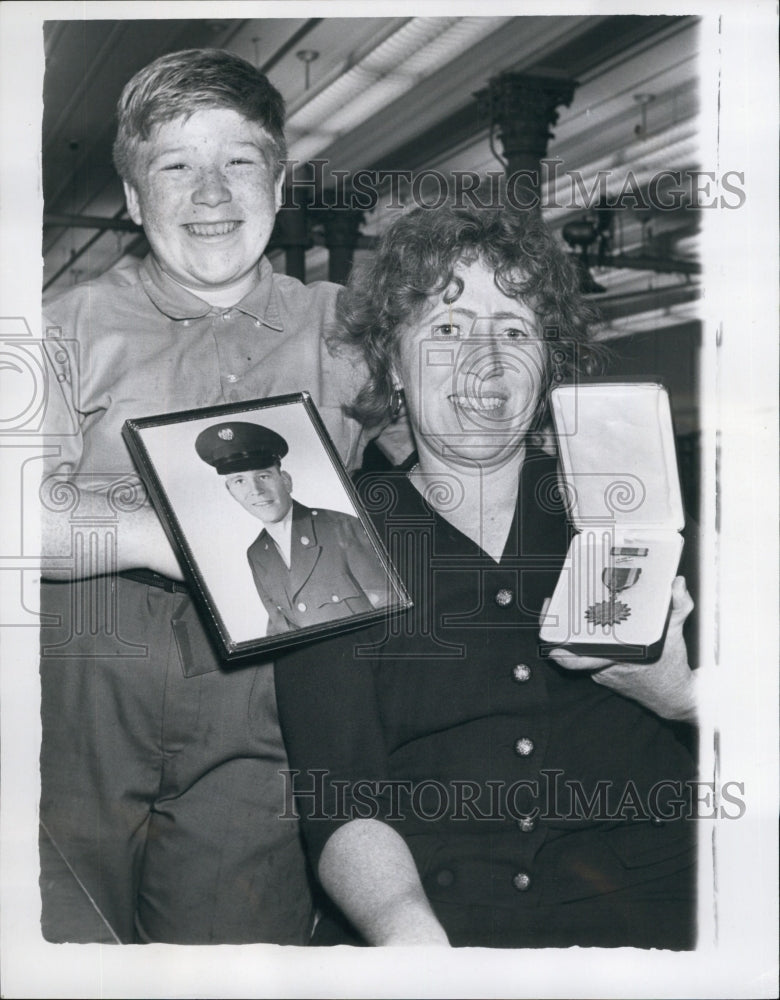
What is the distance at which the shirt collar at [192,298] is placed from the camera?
80.4 inches

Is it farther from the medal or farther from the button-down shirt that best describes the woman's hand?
the button-down shirt

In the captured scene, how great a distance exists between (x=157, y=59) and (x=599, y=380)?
44.8 inches

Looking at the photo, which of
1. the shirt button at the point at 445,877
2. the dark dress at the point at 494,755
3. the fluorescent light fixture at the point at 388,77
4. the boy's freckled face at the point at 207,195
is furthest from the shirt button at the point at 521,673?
the fluorescent light fixture at the point at 388,77

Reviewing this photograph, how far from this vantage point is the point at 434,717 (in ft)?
6.40

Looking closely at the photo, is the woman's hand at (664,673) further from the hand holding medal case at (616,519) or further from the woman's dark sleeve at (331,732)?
the woman's dark sleeve at (331,732)

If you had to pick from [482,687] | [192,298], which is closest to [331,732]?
[482,687]

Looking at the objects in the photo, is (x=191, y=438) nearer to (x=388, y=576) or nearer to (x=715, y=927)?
(x=388, y=576)

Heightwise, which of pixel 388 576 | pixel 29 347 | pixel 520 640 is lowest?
pixel 520 640

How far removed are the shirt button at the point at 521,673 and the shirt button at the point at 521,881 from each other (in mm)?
379

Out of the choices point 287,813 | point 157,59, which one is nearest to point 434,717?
point 287,813

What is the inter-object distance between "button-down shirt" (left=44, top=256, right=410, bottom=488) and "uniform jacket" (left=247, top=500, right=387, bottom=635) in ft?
0.49

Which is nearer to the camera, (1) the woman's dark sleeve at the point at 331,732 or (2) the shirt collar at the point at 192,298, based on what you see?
(1) the woman's dark sleeve at the point at 331,732

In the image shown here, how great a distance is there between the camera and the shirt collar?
204cm

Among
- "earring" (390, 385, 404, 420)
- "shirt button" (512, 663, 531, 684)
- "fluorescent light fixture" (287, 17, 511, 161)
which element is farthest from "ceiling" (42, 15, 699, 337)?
"shirt button" (512, 663, 531, 684)
